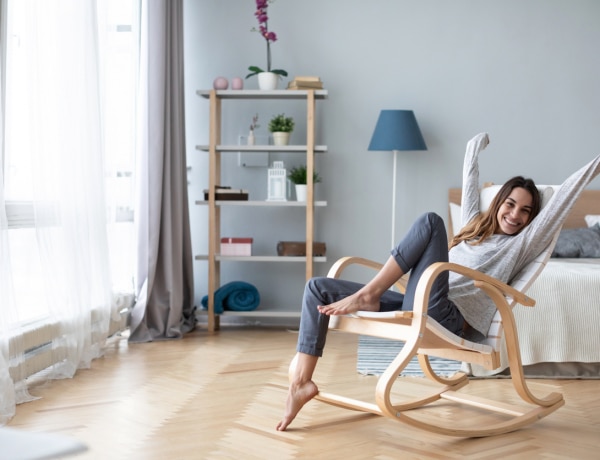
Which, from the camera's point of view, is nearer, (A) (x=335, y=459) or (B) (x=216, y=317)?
(A) (x=335, y=459)

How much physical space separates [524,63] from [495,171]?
2.44ft

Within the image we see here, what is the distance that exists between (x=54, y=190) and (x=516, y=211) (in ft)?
6.30

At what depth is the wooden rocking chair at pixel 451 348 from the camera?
8.30 feet

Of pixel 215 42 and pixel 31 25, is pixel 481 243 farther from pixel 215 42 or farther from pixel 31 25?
pixel 215 42

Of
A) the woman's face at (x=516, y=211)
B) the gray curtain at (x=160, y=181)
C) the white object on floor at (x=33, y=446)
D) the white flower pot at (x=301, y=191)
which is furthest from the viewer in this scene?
the white flower pot at (x=301, y=191)

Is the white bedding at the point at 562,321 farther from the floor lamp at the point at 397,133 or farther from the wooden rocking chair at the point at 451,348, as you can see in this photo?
the floor lamp at the point at 397,133

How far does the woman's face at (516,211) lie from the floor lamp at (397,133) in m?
1.88

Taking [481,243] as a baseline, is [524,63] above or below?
above

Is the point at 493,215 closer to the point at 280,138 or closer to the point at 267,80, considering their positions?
the point at 280,138

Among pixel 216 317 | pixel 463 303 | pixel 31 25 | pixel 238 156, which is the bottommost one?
pixel 216 317

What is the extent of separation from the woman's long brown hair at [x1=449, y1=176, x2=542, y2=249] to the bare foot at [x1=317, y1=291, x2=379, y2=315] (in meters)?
0.59

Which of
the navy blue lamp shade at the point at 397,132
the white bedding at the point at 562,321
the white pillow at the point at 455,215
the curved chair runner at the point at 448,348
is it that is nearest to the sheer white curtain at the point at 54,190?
the curved chair runner at the point at 448,348

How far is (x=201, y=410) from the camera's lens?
2963 mm

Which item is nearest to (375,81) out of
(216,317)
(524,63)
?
(524,63)
